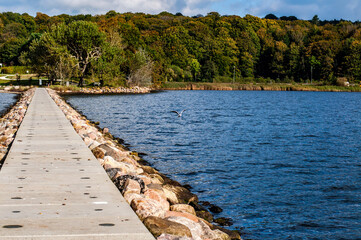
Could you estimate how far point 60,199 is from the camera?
5824mm

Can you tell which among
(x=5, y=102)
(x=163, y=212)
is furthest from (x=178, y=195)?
(x=5, y=102)

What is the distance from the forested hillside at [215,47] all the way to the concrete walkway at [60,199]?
208ft

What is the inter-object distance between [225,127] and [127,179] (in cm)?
1859

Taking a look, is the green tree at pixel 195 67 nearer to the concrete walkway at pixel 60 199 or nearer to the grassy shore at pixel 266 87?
the grassy shore at pixel 266 87

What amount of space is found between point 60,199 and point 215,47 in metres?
124

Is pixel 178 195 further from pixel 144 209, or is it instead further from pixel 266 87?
pixel 266 87

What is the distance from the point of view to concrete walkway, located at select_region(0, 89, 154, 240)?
458 cm

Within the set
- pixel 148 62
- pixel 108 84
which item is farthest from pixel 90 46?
pixel 148 62

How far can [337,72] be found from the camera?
389 feet

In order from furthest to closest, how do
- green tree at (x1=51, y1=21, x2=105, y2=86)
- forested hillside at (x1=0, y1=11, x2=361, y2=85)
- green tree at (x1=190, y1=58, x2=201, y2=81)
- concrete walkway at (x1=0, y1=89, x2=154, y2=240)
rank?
green tree at (x1=190, y1=58, x2=201, y2=81)
forested hillside at (x1=0, y1=11, x2=361, y2=85)
green tree at (x1=51, y1=21, x2=105, y2=86)
concrete walkway at (x1=0, y1=89, x2=154, y2=240)

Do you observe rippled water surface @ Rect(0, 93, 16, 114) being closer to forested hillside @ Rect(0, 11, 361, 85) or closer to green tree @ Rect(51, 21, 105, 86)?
green tree @ Rect(51, 21, 105, 86)

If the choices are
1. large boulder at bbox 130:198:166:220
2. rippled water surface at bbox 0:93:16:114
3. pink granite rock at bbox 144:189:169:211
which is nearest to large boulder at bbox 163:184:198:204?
pink granite rock at bbox 144:189:169:211

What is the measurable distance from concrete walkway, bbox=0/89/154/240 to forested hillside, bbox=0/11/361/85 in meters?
63.3

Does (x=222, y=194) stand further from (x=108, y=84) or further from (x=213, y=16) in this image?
(x=213, y=16)
